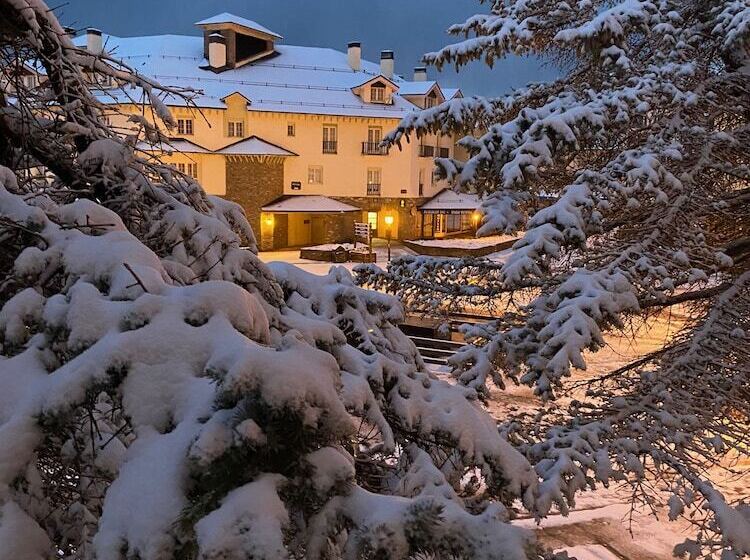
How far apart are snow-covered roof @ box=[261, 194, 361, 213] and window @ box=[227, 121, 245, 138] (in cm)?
423

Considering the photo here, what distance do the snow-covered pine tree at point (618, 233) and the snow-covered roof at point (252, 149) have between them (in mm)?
28302

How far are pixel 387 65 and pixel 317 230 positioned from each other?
11.5m

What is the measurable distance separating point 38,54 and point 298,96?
35383mm

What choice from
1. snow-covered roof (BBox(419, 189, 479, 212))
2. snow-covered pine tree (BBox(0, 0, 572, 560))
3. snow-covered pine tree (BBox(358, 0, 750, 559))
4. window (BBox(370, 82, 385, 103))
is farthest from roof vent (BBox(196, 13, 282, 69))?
snow-covered pine tree (BBox(0, 0, 572, 560))

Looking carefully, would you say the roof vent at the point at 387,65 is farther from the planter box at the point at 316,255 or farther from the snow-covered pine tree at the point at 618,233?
A: the snow-covered pine tree at the point at 618,233

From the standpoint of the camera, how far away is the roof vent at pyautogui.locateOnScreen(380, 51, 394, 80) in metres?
39.9

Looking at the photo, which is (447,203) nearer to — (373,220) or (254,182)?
(373,220)

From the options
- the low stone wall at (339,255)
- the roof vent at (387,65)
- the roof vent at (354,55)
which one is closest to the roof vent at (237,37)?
the roof vent at (354,55)

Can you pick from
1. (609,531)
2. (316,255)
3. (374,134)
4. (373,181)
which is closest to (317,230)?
(373,181)

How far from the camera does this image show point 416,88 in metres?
40.1

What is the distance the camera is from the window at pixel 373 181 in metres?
39.5

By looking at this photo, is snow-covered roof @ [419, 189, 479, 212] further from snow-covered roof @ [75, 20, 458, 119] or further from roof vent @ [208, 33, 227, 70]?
roof vent @ [208, 33, 227, 70]

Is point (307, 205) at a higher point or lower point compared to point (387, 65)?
lower

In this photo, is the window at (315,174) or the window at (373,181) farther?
the window at (373,181)
